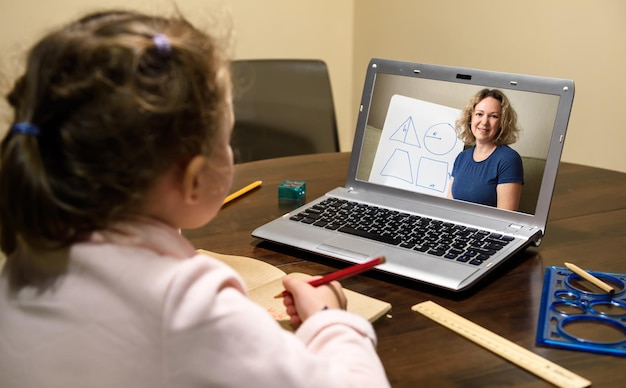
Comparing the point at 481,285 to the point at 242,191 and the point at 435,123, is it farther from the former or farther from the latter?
the point at 242,191

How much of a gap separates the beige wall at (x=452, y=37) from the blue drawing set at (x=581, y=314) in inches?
40.9

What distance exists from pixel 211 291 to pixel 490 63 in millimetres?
1861

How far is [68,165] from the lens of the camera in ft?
2.05

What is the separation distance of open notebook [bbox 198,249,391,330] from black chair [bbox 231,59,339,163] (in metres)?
0.87

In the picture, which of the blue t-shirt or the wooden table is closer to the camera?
the wooden table

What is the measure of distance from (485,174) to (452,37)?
4.39ft

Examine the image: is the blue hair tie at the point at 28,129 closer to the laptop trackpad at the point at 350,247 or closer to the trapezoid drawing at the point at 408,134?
the laptop trackpad at the point at 350,247

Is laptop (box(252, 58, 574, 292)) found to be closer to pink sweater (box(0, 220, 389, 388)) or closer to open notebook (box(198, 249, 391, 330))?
open notebook (box(198, 249, 391, 330))

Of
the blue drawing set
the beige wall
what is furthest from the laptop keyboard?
the beige wall

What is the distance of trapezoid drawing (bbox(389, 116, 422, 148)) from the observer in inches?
49.8

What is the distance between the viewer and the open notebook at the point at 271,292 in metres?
0.92

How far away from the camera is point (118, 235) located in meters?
0.65

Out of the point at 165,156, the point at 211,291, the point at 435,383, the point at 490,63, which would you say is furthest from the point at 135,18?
the point at 490,63

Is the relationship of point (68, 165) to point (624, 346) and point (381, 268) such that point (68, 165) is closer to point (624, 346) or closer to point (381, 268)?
point (381, 268)
